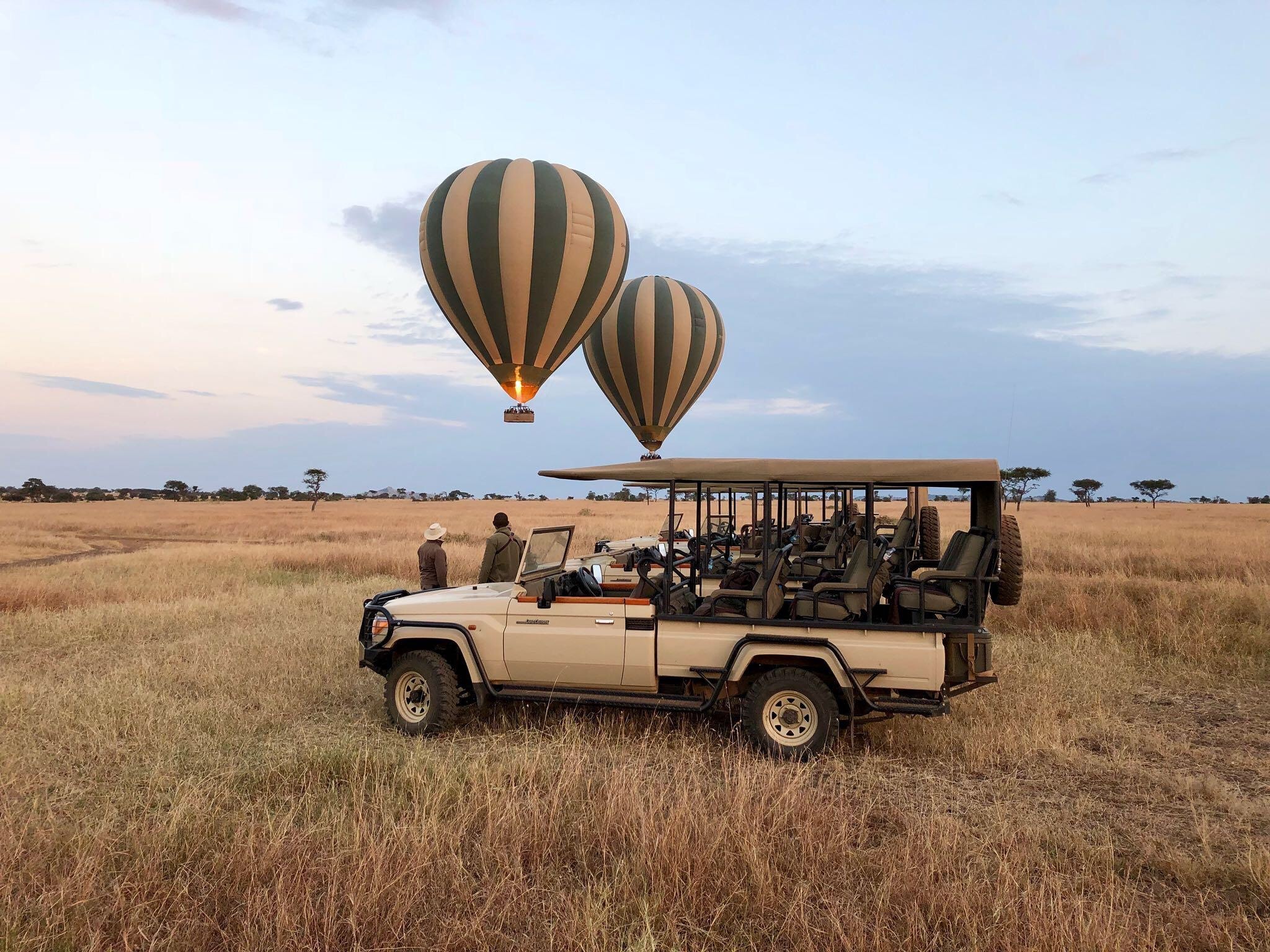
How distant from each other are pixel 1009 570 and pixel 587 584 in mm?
3579

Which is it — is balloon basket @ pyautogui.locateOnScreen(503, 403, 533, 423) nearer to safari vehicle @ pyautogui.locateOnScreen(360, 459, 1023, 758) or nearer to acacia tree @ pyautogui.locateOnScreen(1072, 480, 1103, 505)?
safari vehicle @ pyautogui.locateOnScreen(360, 459, 1023, 758)

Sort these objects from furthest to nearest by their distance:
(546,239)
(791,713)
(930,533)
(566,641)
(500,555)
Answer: (546,239), (930,533), (500,555), (566,641), (791,713)

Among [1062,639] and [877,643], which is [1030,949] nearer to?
[877,643]

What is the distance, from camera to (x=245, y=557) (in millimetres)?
22828

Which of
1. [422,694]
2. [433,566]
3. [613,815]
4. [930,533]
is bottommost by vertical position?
[613,815]

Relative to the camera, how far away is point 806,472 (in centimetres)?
705

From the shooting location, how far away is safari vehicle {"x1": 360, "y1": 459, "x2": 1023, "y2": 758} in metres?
6.78

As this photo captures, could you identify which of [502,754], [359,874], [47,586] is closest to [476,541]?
[47,586]

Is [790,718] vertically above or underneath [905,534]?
underneath

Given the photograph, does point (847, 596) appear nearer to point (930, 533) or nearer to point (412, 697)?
point (412, 697)

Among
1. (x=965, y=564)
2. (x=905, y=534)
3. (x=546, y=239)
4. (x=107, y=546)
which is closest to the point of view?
(x=965, y=564)

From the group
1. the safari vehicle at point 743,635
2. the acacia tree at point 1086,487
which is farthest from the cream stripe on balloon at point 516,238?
the acacia tree at point 1086,487

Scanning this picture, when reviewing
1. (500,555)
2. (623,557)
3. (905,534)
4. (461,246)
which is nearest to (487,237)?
(461,246)

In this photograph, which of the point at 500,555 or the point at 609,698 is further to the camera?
the point at 500,555
